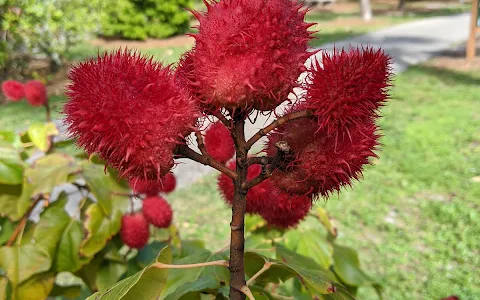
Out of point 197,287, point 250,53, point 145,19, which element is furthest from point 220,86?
point 145,19

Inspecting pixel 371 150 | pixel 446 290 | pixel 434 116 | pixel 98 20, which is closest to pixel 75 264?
pixel 371 150

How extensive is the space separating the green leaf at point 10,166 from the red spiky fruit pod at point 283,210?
91 cm

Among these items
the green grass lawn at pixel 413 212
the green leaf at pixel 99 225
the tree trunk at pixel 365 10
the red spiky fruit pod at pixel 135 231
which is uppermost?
the green leaf at pixel 99 225

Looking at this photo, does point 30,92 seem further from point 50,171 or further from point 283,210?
point 283,210

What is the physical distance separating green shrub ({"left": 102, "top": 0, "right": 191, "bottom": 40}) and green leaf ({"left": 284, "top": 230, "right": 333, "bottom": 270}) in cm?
1393

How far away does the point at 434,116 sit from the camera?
7.58 meters

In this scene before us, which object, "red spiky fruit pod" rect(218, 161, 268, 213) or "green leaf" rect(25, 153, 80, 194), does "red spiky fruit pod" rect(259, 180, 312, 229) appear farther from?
"green leaf" rect(25, 153, 80, 194)

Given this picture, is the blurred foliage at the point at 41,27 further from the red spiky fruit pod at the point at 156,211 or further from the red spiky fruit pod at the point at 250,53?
the red spiky fruit pod at the point at 250,53

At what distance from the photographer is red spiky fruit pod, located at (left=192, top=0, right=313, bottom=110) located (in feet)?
2.77

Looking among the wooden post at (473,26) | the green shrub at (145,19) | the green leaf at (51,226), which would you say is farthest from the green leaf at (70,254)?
the green shrub at (145,19)

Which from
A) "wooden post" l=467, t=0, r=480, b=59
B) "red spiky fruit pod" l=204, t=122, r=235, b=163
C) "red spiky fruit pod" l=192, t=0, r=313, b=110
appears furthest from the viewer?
"wooden post" l=467, t=0, r=480, b=59

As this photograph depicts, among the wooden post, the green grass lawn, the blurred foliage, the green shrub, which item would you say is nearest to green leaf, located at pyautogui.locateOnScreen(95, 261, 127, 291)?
the green grass lawn

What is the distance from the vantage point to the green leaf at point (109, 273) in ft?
6.40

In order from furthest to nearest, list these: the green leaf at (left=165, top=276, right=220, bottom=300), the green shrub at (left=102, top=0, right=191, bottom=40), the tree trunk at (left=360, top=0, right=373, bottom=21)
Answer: the tree trunk at (left=360, top=0, right=373, bottom=21) < the green shrub at (left=102, top=0, right=191, bottom=40) < the green leaf at (left=165, top=276, right=220, bottom=300)
